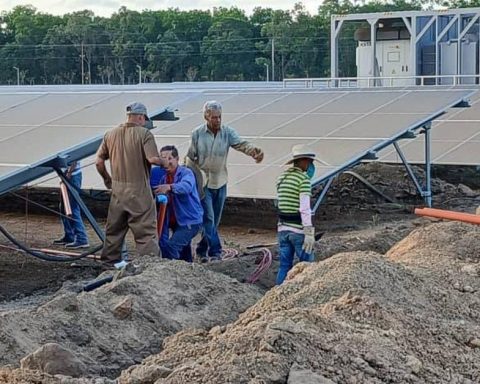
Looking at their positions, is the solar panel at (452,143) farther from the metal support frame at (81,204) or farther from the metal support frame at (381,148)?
the metal support frame at (81,204)

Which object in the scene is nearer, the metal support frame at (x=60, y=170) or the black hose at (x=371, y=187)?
the metal support frame at (x=60, y=170)

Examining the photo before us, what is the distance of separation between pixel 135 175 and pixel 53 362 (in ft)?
13.3

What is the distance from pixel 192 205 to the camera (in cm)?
968

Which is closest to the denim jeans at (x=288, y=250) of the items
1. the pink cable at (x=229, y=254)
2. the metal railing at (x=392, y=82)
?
the pink cable at (x=229, y=254)

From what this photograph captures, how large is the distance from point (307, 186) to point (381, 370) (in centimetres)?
391

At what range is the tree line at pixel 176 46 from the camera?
229 feet

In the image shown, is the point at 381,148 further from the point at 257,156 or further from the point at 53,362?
the point at 53,362

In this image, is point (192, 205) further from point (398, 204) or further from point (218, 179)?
point (398, 204)

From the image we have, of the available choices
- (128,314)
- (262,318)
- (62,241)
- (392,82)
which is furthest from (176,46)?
(262,318)

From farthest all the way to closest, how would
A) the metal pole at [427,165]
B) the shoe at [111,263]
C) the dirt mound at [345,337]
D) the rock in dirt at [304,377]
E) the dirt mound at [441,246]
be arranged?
the metal pole at [427,165]
the shoe at [111,263]
the dirt mound at [441,246]
the dirt mound at [345,337]
the rock in dirt at [304,377]

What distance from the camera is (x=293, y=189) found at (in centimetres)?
875

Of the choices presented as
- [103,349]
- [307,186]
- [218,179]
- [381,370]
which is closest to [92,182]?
[218,179]

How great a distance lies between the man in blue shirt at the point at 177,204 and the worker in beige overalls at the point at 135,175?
177 mm

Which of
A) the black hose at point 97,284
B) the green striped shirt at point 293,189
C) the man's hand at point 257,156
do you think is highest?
the man's hand at point 257,156
